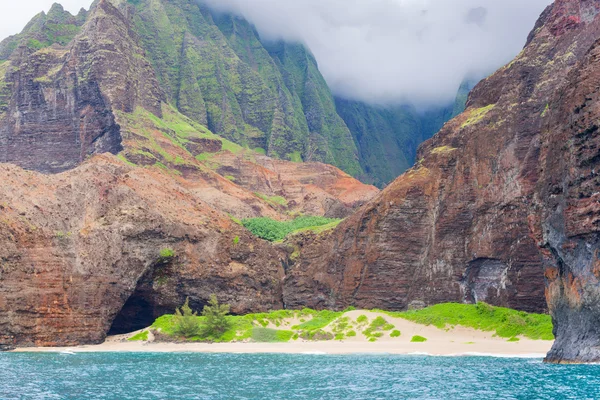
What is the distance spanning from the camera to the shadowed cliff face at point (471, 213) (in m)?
65.1

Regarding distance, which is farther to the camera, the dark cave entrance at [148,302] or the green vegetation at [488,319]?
the dark cave entrance at [148,302]

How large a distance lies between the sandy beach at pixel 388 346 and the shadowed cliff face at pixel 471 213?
8012mm

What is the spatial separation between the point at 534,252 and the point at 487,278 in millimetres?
6451

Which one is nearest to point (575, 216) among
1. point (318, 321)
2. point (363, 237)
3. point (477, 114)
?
point (318, 321)

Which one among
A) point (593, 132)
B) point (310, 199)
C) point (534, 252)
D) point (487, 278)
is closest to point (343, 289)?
point (487, 278)

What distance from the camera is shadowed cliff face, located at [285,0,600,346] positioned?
213ft

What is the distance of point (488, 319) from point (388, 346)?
977 cm

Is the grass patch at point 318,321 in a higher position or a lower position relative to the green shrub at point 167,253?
lower

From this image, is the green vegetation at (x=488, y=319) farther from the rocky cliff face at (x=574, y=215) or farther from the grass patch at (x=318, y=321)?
the rocky cliff face at (x=574, y=215)

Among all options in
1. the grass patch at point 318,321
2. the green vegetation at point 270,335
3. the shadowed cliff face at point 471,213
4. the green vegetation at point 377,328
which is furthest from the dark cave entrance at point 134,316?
the green vegetation at point 377,328

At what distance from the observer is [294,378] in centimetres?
3741

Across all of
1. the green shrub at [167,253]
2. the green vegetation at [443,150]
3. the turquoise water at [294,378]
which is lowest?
the turquoise water at [294,378]

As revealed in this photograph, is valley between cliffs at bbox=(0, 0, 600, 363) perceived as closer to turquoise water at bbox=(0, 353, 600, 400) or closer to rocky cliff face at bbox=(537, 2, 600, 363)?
rocky cliff face at bbox=(537, 2, 600, 363)

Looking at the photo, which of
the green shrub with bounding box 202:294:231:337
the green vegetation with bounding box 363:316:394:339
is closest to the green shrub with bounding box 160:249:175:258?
the green shrub with bounding box 202:294:231:337
